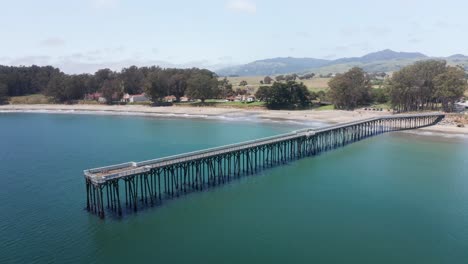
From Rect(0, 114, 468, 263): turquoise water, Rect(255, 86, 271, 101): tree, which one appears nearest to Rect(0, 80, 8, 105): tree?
Rect(255, 86, 271, 101): tree

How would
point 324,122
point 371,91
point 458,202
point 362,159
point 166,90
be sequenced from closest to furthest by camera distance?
point 458,202 < point 362,159 < point 324,122 < point 371,91 < point 166,90

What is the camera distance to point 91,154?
2202 inches

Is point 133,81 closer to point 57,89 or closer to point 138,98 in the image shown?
point 138,98

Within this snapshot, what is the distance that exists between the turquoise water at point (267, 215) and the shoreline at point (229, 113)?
3076 cm

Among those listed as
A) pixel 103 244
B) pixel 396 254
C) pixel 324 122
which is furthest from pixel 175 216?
pixel 324 122

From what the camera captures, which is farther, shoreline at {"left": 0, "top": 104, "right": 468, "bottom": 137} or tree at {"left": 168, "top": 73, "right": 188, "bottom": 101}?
tree at {"left": 168, "top": 73, "right": 188, "bottom": 101}

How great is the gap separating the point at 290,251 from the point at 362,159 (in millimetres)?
31091

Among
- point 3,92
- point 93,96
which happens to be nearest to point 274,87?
point 93,96

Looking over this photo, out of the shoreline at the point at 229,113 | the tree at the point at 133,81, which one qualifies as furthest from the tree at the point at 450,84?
the tree at the point at 133,81

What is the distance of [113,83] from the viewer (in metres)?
141

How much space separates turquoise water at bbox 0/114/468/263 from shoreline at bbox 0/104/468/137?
30762 mm

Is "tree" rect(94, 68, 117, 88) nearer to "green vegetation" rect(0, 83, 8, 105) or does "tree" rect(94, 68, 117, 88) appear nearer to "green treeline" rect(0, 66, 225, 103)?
"green treeline" rect(0, 66, 225, 103)

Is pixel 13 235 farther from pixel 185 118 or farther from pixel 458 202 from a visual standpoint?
pixel 185 118

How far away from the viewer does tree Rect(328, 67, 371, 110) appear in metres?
106
